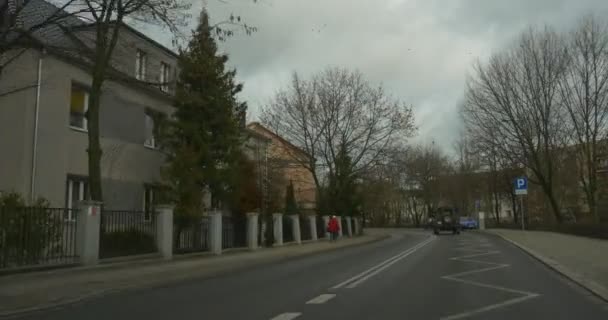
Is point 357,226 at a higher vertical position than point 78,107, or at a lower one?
lower

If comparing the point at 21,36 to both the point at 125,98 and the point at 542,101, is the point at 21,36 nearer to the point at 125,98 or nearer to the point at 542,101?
the point at 125,98

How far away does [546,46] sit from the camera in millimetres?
39844

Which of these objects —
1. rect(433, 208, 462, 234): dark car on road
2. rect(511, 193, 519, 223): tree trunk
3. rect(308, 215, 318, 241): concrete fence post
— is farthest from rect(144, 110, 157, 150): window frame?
rect(511, 193, 519, 223): tree trunk

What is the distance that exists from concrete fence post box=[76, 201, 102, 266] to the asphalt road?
4.02 m

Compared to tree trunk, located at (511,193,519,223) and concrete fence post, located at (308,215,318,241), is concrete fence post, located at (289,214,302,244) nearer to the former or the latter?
concrete fence post, located at (308,215,318,241)

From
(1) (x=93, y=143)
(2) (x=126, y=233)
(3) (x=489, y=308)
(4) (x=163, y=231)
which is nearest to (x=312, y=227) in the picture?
(4) (x=163, y=231)

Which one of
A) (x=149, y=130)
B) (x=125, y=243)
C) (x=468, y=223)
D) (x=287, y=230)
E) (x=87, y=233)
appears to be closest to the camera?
(x=87, y=233)

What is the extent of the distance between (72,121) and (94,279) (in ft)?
35.3

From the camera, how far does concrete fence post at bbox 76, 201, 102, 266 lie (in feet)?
54.9

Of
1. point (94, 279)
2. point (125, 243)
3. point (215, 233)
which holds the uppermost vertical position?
point (215, 233)

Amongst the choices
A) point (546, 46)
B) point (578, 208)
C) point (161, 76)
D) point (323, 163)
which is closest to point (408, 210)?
point (578, 208)

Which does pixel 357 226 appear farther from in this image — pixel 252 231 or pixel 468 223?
pixel 252 231

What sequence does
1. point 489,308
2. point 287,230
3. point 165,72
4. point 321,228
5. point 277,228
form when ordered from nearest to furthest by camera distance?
1. point 489,308
2. point 165,72
3. point 277,228
4. point 287,230
5. point 321,228

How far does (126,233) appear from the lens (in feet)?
62.5
